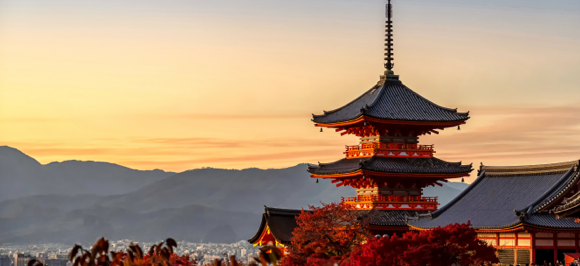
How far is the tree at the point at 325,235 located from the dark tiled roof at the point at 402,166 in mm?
3795

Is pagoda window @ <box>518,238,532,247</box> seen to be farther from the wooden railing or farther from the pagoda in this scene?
the wooden railing

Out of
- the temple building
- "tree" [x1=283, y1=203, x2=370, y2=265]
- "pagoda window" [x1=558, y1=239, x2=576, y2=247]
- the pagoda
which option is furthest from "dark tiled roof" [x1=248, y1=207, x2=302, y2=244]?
"pagoda window" [x1=558, y1=239, x2=576, y2=247]

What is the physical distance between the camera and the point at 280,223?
177 feet

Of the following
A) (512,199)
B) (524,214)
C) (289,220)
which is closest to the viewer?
(524,214)

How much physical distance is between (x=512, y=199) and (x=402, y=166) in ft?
24.0

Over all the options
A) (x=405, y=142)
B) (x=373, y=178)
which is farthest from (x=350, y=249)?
(x=405, y=142)

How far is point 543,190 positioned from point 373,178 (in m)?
10.5

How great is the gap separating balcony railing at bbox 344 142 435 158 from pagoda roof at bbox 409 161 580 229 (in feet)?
11.9

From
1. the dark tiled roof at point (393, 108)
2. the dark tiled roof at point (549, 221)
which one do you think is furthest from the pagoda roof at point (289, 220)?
the dark tiled roof at point (549, 221)

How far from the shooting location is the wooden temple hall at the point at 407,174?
44062mm

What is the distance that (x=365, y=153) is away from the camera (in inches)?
2003

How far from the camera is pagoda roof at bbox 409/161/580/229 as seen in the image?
1581 inches

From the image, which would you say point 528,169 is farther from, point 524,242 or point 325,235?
point 325,235

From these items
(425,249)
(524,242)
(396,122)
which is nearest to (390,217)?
(396,122)
